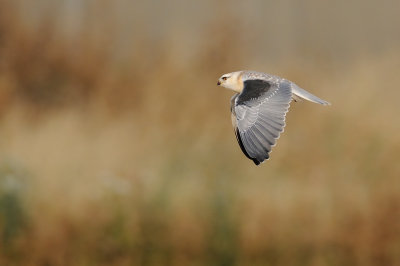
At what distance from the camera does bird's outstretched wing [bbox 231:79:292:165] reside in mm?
3682

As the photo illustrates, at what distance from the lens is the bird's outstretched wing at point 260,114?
3.68 meters

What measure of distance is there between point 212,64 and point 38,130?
1355mm

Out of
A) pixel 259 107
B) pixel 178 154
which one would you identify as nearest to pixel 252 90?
pixel 259 107

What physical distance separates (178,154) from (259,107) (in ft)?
9.75

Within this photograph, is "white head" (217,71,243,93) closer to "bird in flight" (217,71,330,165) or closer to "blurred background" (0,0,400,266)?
"bird in flight" (217,71,330,165)

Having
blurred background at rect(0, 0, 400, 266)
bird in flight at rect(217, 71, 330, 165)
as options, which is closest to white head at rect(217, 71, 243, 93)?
bird in flight at rect(217, 71, 330, 165)

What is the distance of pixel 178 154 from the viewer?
688cm

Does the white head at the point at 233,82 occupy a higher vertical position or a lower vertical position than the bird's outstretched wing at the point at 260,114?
higher

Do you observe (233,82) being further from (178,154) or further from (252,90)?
(178,154)

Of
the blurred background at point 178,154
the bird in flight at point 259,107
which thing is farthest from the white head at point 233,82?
the blurred background at point 178,154

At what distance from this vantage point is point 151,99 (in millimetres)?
7418

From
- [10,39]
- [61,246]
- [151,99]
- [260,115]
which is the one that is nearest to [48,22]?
[10,39]

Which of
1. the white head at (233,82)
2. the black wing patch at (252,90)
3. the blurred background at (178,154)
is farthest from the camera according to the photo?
the blurred background at (178,154)

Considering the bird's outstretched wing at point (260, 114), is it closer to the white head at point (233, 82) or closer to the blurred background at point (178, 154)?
the white head at point (233, 82)
